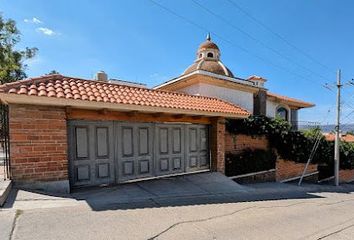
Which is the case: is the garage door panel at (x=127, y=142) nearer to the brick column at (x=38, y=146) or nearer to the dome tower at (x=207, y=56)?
the brick column at (x=38, y=146)

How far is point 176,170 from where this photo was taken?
1141cm

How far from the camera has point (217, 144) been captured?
12391 mm

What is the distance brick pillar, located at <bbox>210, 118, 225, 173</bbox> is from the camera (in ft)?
40.7

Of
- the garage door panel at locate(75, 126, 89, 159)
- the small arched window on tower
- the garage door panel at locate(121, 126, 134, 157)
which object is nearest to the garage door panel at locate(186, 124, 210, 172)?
the garage door panel at locate(121, 126, 134, 157)

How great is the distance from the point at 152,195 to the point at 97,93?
3.56 m

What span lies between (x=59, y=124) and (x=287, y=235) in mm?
6451

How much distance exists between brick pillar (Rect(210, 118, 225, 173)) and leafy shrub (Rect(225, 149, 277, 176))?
894mm

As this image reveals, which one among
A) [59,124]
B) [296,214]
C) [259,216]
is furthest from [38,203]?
[296,214]

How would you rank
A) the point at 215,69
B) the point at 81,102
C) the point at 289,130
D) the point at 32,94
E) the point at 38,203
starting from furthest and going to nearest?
the point at 215,69 < the point at 289,130 < the point at 81,102 < the point at 32,94 < the point at 38,203

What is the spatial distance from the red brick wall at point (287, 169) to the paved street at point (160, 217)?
7265 millimetres

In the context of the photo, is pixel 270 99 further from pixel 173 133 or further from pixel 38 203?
pixel 38 203

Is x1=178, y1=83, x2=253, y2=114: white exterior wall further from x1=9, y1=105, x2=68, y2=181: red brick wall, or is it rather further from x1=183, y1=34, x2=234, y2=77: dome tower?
x1=9, y1=105, x2=68, y2=181: red brick wall

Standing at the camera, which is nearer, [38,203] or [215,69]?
[38,203]

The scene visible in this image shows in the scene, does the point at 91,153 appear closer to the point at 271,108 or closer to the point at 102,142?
the point at 102,142
